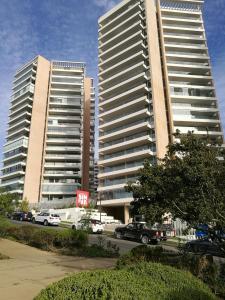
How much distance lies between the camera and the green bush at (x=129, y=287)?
4.88 m

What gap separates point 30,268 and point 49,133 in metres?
84.0

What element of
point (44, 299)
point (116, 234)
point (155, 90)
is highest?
point (155, 90)

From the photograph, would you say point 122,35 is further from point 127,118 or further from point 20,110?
point 20,110

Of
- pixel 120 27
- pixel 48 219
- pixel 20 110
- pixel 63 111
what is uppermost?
pixel 120 27

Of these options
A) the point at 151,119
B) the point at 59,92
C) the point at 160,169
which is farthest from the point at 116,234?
the point at 59,92

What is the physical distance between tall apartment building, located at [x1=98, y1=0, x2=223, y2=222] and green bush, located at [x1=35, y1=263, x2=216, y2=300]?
5392 centimetres

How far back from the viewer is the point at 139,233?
1204 inches

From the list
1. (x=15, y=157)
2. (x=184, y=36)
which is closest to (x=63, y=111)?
(x=15, y=157)

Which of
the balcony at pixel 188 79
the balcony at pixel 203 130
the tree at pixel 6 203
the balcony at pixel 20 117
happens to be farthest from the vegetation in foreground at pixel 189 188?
the balcony at pixel 20 117

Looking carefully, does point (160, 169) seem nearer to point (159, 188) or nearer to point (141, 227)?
point (159, 188)

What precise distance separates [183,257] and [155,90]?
5778 cm

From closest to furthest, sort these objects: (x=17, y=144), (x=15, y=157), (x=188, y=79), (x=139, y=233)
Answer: (x=139, y=233) → (x=188, y=79) → (x=15, y=157) → (x=17, y=144)

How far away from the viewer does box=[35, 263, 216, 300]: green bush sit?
4883 millimetres

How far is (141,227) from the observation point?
30.9 m
